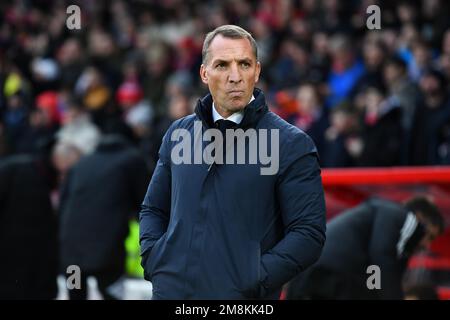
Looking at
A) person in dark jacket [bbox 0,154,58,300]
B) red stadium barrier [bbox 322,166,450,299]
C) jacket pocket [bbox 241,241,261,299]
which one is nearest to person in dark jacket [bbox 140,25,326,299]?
jacket pocket [bbox 241,241,261,299]

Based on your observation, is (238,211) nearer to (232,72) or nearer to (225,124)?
(225,124)

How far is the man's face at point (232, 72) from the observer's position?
3.96m

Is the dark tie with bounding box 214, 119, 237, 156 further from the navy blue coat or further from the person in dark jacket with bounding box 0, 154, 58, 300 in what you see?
the person in dark jacket with bounding box 0, 154, 58, 300

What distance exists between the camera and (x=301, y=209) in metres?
3.83

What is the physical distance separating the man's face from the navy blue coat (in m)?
0.07

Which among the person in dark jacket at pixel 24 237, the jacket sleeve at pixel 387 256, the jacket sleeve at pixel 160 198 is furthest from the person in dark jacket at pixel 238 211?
the person in dark jacket at pixel 24 237


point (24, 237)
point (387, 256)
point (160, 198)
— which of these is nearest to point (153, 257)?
point (160, 198)

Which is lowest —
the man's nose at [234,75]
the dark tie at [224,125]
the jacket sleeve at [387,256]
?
the jacket sleeve at [387,256]

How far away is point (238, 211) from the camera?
3834mm

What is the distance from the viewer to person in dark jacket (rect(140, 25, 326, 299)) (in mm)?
3801

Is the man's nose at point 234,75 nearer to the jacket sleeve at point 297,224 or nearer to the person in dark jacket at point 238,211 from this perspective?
the person in dark jacket at point 238,211

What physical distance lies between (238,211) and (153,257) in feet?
1.32
